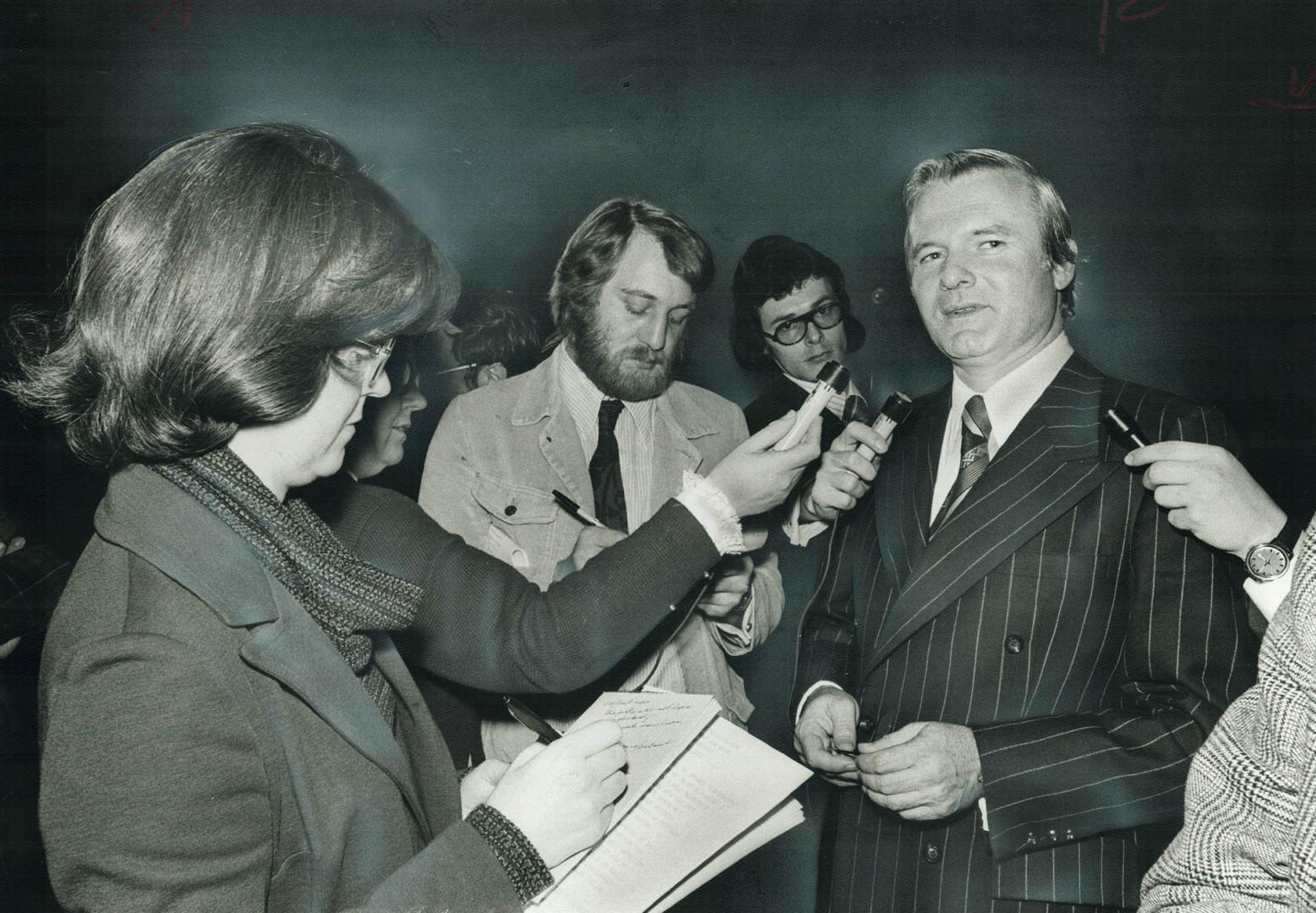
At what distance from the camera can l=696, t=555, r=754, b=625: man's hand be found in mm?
1869

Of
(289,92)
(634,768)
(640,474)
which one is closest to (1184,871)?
(634,768)

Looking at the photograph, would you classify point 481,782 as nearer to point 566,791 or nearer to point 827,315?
point 566,791

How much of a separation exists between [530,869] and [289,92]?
1.46m

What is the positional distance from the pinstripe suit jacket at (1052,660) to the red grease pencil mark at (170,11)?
1.65 meters

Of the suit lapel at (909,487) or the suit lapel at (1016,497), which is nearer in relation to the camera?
the suit lapel at (1016,497)

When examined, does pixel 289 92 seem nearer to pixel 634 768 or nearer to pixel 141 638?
pixel 141 638

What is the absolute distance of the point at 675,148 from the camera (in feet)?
6.14

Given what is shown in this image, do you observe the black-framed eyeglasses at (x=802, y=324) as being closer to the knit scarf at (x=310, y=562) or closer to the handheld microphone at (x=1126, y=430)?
the handheld microphone at (x=1126, y=430)

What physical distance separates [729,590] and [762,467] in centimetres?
30

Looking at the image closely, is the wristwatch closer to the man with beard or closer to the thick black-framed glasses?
the man with beard

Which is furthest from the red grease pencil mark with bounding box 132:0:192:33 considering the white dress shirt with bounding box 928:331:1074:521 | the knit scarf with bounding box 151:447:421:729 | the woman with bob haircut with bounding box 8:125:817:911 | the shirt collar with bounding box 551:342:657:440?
the white dress shirt with bounding box 928:331:1074:521

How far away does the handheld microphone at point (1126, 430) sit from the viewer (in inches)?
64.7

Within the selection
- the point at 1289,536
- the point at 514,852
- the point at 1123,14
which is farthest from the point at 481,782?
the point at 1123,14

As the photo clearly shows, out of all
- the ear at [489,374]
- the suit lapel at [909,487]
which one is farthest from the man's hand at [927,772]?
the ear at [489,374]
